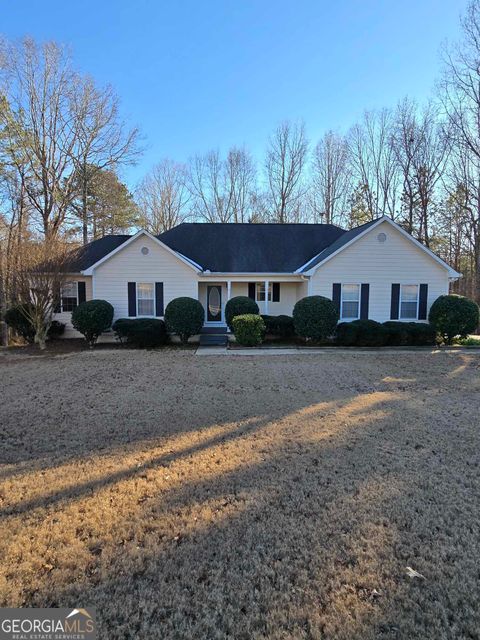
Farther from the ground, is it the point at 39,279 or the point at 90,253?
the point at 90,253

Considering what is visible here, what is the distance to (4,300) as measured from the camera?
14414 millimetres

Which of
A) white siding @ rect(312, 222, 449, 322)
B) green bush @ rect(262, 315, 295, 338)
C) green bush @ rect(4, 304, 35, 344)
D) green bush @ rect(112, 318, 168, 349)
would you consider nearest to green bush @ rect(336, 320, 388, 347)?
white siding @ rect(312, 222, 449, 322)

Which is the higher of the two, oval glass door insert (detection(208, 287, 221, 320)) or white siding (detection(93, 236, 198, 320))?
white siding (detection(93, 236, 198, 320))

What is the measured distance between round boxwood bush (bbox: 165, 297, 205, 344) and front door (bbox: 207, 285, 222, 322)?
111 inches

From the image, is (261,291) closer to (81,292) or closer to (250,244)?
(250,244)

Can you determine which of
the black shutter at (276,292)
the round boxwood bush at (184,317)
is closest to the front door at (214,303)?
the black shutter at (276,292)

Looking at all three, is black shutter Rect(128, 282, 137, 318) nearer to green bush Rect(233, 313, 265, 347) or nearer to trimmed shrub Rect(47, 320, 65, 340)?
trimmed shrub Rect(47, 320, 65, 340)

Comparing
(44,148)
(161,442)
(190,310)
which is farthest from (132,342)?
(44,148)

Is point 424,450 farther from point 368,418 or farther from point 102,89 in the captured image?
point 102,89

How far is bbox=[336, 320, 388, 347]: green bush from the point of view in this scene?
13.5 metres

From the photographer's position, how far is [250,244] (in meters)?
18.2

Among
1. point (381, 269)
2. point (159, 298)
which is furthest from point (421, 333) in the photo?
point (159, 298)

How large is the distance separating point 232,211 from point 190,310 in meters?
19.8

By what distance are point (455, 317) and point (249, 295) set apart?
8.81 meters
